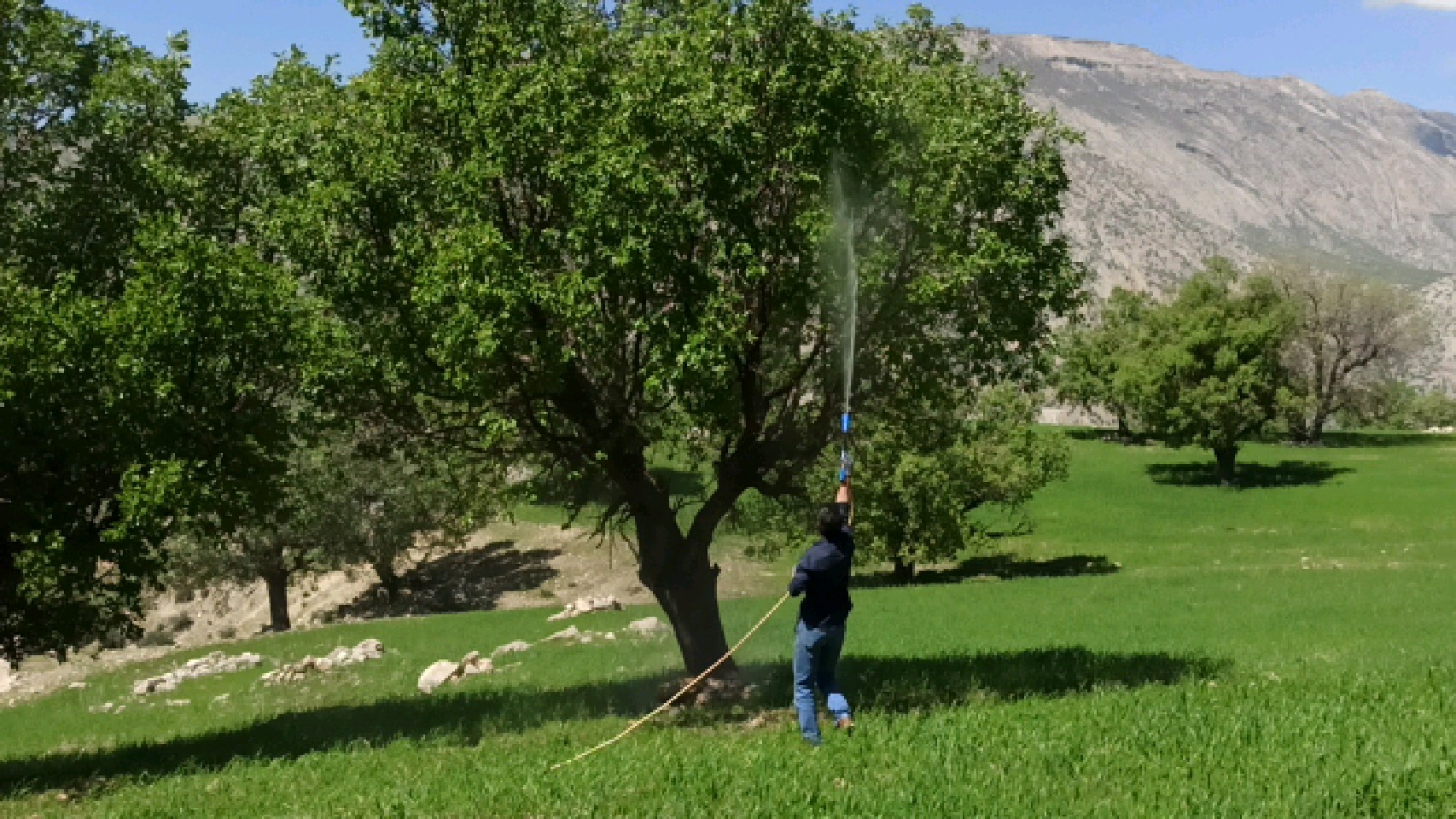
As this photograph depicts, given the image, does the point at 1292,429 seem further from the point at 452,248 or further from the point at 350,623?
the point at 452,248

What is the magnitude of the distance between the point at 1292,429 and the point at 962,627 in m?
86.7

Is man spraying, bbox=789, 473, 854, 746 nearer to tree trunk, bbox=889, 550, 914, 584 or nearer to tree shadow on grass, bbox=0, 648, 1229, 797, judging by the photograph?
tree shadow on grass, bbox=0, 648, 1229, 797

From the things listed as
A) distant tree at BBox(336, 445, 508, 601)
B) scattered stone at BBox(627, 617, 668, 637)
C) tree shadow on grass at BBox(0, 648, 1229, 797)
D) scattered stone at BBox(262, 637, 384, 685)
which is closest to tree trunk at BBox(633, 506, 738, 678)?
tree shadow on grass at BBox(0, 648, 1229, 797)

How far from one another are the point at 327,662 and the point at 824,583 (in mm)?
27358

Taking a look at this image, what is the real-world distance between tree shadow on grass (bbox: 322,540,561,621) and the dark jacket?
153 ft

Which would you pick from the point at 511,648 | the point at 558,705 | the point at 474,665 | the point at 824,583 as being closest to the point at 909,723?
the point at 824,583

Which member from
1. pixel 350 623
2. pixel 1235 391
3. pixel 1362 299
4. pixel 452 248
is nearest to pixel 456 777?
pixel 452 248

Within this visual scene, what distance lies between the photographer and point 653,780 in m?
11.7

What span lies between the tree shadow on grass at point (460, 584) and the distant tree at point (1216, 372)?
132 ft

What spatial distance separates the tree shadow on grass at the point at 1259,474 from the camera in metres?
80.1

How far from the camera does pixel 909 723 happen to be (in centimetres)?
1407

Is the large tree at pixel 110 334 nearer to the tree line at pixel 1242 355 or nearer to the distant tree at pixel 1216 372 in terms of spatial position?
the tree line at pixel 1242 355

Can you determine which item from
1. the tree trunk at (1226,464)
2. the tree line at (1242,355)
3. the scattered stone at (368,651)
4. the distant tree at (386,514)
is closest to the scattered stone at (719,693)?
the scattered stone at (368,651)

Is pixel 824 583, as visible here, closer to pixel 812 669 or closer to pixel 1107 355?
pixel 812 669
